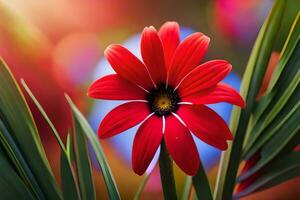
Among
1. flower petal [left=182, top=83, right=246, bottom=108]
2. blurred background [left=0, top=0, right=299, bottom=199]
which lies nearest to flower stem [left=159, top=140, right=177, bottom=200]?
blurred background [left=0, top=0, right=299, bottom=199]

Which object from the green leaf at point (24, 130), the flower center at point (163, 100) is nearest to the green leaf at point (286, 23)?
the flower center at point (163, 100)

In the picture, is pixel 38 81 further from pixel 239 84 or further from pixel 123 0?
pixel 239 84

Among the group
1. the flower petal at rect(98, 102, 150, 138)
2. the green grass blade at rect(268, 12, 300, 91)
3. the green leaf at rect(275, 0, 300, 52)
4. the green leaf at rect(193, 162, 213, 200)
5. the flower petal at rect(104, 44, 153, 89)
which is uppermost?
the green leaf at rect(275, 0, 300, 52)

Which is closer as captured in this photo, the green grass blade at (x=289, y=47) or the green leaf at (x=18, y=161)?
the green leaf at (x=18, y=161)

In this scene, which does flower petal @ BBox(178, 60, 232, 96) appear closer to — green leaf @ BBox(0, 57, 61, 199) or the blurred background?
the blurred background

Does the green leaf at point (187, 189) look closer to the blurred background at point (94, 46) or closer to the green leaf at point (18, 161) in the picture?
the blurred background at point (94, 46)

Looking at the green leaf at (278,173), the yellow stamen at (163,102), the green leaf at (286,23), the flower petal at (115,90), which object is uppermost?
the green leaf at (286,23)

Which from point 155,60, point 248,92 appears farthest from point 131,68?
point 248,92
